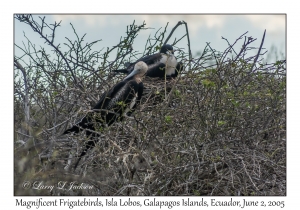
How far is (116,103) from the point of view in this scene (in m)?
4.17

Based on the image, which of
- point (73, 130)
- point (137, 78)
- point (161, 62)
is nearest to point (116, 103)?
point (73, 130)

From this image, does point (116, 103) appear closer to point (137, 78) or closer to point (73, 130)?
point (73, 130)

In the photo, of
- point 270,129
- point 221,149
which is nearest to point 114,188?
point 221,149

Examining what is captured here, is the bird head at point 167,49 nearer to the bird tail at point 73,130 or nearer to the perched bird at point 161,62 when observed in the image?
the perched bird at point 161,62

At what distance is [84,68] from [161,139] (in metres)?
1.01

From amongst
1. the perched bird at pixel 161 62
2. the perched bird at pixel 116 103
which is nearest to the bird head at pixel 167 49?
the perched bird at pixel 161 62

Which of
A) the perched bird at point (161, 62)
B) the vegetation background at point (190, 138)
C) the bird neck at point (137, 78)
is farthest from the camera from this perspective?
the perched bird at point (161, 62)

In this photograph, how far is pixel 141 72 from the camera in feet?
16.5

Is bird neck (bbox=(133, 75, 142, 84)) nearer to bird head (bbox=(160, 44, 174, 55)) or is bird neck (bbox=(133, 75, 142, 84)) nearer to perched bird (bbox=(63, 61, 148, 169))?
perched bird (bbox=(63, 61, 148, 169))

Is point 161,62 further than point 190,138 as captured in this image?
Yes

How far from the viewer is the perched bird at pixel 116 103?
423 centimetres

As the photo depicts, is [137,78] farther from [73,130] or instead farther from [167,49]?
[73,130]

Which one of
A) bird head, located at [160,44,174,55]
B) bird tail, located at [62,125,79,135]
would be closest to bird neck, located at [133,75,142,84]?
bird head, located at [160,44,174,55]

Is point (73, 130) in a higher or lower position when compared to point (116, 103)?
lower
